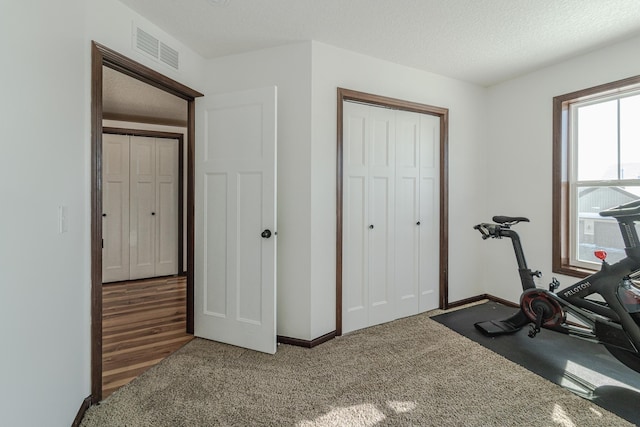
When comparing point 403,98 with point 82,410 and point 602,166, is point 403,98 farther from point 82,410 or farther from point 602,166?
point 82,410

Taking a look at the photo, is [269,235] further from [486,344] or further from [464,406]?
[486,344]

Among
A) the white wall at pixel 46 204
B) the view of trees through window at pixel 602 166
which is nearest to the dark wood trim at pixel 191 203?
the white wall at pixel 46 204

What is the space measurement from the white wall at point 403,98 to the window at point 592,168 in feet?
2.46

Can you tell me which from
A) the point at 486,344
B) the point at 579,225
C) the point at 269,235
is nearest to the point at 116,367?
the point at 269,235

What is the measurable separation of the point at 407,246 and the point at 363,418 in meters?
1.73

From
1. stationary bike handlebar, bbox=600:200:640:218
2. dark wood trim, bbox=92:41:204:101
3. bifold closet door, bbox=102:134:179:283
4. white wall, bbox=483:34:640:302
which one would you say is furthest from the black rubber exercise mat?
bifold closet door, bbox=102:134:179:283

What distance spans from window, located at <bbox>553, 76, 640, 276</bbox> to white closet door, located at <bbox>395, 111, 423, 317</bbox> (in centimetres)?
131

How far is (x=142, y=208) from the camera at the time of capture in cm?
444

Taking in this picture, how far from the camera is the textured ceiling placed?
1945 millimetres

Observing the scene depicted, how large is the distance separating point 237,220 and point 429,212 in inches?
77.9

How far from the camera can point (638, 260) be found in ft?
6.15

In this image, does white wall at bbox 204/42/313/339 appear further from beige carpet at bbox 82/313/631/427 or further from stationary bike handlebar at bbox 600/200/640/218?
stationary bike handlebar at bbox 600/200/640/218

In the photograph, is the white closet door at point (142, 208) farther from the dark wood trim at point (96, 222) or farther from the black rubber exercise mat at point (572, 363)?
the black rubber exercise mat at point (572, 363)

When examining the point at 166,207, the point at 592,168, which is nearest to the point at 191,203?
the point at 166,207
